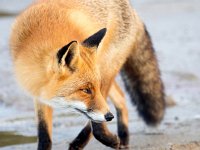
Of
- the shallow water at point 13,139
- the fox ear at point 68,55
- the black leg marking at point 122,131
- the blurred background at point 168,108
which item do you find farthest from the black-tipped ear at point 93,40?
the shallow water at point 13,139

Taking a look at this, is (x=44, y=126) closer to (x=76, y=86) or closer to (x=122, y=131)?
(x=76, y=86)

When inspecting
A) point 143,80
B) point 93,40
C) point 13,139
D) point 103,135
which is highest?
point 93,40

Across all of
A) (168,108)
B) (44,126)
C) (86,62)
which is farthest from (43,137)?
(168,108)

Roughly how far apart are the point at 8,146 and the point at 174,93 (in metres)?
4.36

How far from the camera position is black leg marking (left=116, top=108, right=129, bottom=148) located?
8.52m

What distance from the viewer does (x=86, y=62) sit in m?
6.75

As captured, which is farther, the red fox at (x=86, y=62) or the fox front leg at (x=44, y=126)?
the fox front leg at (x=44, y=126)

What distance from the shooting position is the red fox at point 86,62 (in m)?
6.62

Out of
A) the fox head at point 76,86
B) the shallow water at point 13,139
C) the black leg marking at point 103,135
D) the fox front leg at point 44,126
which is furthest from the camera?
the shallow water at point 13,139

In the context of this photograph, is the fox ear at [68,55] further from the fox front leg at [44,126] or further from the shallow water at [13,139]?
Result: the shallow water at [13,139]

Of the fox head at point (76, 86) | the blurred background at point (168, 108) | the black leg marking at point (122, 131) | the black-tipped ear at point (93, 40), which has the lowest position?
the blurred background at point (168, 108)

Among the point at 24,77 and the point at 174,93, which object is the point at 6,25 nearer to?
the point at 174,93

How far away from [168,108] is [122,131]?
7.29ft

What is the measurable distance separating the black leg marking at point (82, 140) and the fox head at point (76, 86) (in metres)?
1.37
